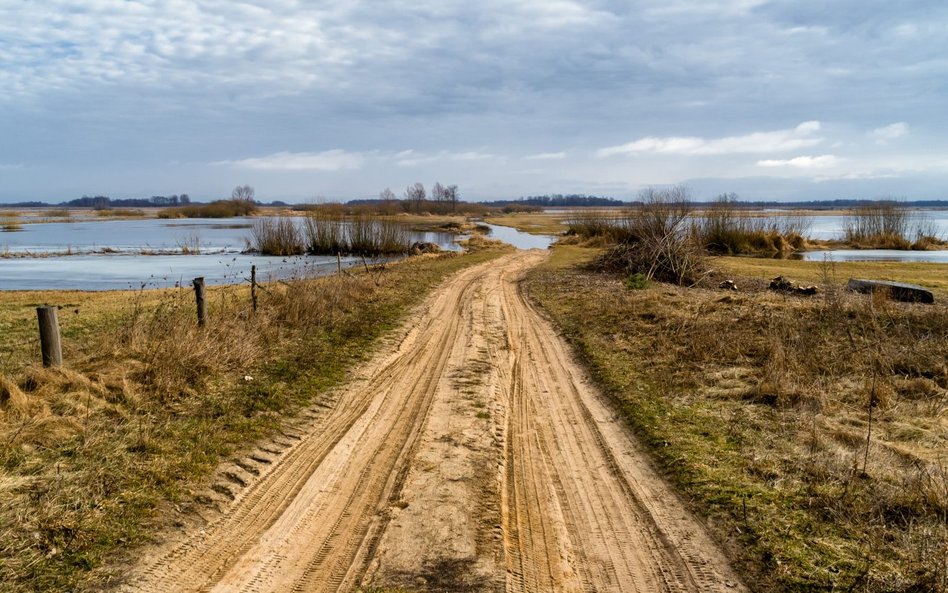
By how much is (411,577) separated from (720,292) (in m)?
17.0

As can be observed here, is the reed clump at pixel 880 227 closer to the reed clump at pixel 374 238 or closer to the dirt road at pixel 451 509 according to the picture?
the reed clump at pixel 374 238

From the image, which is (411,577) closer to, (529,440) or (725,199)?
(529,440)

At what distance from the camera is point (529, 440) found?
6.91 metres

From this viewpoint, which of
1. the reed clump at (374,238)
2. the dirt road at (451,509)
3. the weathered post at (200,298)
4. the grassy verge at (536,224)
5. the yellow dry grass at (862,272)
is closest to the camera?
the dirt road at (451,509)


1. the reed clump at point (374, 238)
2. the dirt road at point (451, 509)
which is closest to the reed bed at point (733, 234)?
the reed clump at point (374, 238)

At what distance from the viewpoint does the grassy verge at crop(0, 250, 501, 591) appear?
4.48 metres

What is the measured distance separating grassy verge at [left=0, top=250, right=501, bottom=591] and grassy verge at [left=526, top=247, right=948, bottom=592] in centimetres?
463

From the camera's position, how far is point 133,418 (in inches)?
269

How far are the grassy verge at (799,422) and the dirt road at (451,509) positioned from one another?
51cm

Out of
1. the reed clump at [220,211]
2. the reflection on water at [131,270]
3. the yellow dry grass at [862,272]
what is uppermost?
the reed clump at [220,211]

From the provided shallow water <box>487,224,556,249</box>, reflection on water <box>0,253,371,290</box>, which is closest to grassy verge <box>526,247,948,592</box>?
reflection on water <box>0,253,371,290</box>

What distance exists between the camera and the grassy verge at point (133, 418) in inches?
177

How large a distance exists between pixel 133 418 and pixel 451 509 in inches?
161

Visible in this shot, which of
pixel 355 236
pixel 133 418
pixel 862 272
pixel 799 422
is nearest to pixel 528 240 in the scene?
pixel 355 236
